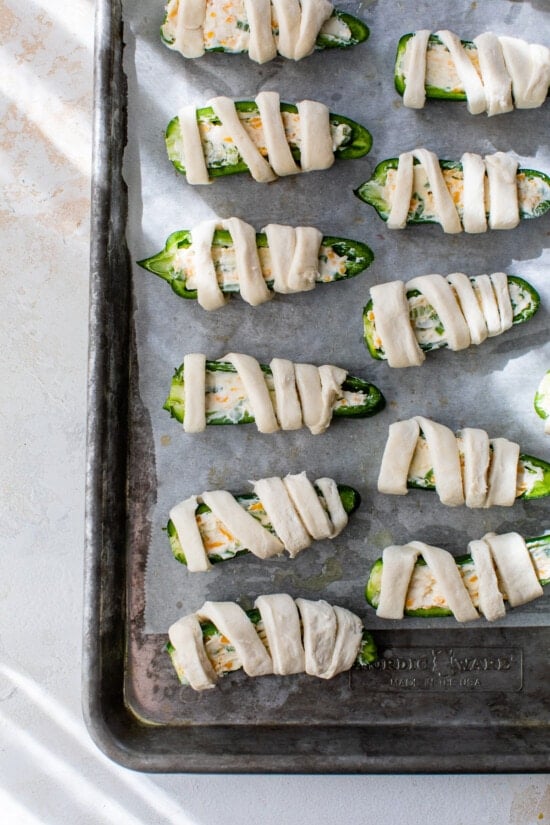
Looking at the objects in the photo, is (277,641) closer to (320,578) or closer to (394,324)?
(320,578)

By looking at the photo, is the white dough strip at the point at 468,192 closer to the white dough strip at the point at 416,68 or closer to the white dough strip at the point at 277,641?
the white dough strip at the point at 416,68

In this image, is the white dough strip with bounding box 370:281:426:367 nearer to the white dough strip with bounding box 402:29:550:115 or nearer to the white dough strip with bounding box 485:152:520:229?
the white dough strip with bounding box 485:152:520:229

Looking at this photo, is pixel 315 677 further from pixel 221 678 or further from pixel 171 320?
pixel 171 320

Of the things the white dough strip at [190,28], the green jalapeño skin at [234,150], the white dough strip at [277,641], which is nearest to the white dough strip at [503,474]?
the white dough strip at [277,641]

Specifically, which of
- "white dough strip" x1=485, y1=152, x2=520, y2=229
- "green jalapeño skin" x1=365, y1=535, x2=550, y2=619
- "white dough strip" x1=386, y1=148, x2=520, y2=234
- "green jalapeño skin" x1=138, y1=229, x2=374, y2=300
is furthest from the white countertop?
"white dough strip" x1=485, y1=152, x2=520, y2=229

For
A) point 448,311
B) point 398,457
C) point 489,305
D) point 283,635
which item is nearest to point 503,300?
point 489,305
